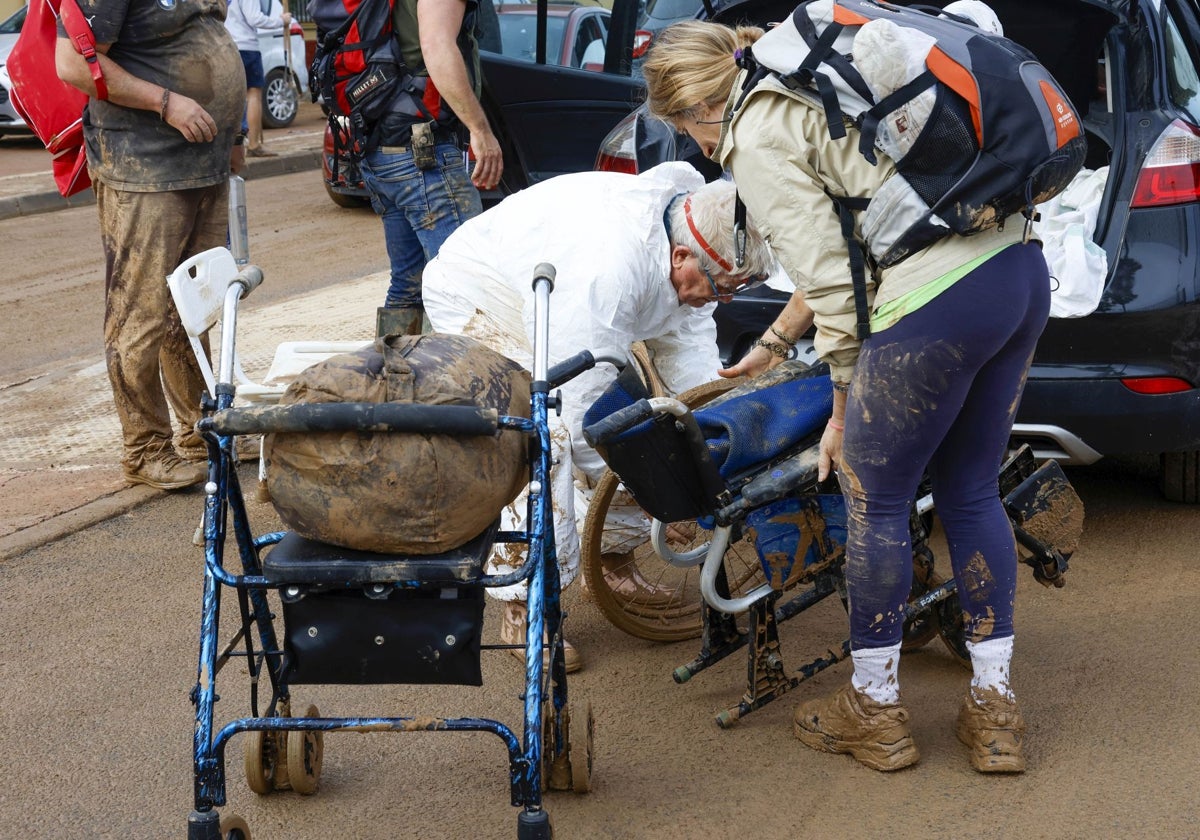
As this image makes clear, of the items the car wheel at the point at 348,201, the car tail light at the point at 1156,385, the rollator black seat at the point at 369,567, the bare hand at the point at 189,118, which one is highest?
the bare hand at the point at 189,118

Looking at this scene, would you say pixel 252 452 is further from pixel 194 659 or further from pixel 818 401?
pixel 818 401

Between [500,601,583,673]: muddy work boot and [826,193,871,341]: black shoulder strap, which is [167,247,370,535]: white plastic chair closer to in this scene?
[500,601,583,673]: muddy work boot

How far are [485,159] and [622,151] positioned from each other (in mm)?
540

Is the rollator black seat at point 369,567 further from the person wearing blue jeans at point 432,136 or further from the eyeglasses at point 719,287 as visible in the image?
the person wearing blue jeans at point 432,136

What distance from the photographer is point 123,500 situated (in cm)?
509

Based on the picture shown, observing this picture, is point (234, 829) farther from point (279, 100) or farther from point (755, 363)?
point (279, 100)

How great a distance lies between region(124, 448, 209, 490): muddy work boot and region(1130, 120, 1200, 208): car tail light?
354 centimetres

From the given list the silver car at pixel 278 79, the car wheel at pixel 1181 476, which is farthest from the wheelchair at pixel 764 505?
the silver car at pixel 278 79

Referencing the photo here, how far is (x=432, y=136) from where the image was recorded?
198 inches

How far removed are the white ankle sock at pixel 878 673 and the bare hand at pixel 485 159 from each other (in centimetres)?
271

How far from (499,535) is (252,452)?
2.92 metres

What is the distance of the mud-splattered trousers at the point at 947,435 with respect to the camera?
2.79m

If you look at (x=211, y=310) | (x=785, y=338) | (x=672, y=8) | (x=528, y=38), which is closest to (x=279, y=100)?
(x=528, y=38)

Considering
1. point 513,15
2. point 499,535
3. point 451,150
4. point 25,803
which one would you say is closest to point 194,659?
point 25,803
